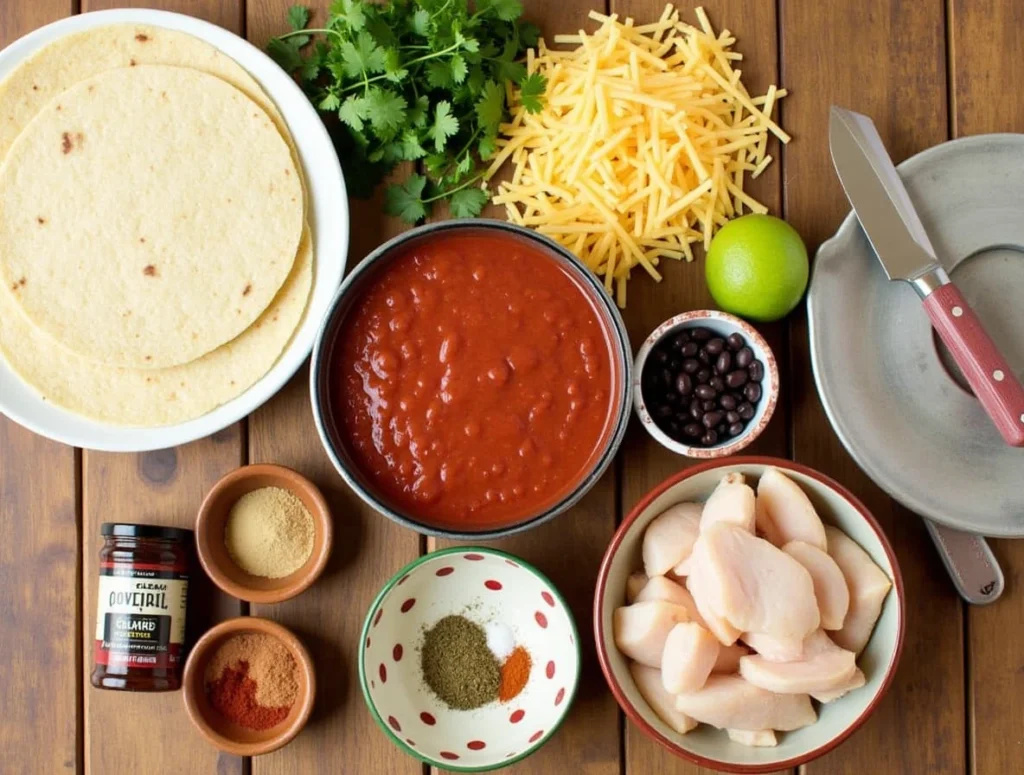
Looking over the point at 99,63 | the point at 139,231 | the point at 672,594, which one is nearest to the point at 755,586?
the point at 672,594

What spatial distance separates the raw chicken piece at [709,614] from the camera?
1.57 m

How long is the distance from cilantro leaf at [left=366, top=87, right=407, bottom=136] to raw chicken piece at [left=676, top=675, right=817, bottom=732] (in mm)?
1244

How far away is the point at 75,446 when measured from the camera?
1854 mm

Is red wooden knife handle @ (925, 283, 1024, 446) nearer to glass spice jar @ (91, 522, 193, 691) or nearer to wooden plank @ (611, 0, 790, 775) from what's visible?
wooden plank @ (611, 0, 790, 775)

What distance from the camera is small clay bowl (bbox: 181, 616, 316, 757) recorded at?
5.86 ft

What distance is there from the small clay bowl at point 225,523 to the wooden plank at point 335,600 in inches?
3.4

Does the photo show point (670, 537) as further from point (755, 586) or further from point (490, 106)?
point (490, 106)

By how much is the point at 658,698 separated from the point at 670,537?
0.31 metres

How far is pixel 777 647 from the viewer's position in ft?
5.14

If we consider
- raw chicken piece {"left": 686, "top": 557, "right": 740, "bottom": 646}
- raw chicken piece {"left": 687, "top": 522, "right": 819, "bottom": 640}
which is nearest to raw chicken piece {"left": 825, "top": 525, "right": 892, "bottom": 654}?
raw chicken piece {"left": 687, "top": 522, "right": 819, "bottom": 640}

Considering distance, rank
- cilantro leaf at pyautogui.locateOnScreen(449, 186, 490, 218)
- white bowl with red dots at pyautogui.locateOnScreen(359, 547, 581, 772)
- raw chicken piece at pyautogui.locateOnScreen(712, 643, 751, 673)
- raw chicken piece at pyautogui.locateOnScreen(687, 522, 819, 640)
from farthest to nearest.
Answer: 1. cilantro leaf at pyautogui.locateOnScreen(449, 186, 490, 218)
2. white bowl with red dots at pyautogui.locateOnScreen(359, 547, 581, 772)
3. raw chicken piece at pyautogui.locateOnScreen(712, 643, 751, 673)
4. raw chicken piece at pyautogui.locateOnScreen(687, 522, 819, 640)

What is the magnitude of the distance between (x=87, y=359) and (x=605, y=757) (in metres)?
1.37

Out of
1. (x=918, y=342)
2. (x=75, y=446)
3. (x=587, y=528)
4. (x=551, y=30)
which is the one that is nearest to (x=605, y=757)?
(x=587, y=528)

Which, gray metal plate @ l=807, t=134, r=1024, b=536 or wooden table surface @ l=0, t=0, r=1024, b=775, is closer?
gray metal plate @ l=807, t=134, r=1024, b=536
